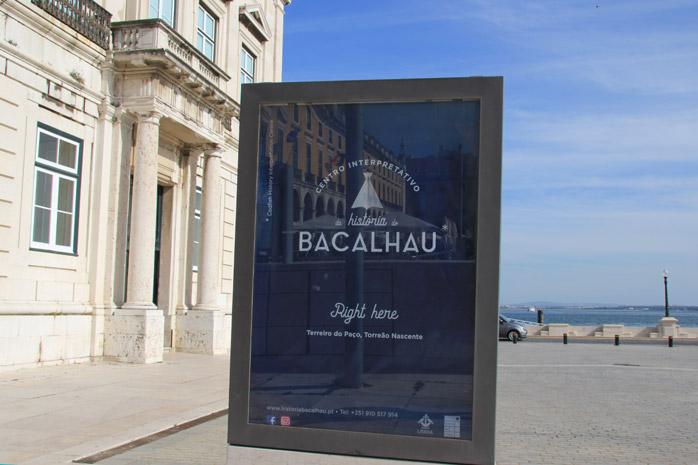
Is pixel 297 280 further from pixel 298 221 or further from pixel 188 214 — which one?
pixel 188 214

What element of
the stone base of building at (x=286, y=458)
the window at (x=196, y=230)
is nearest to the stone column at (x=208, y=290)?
the window at (x=196, y=230)

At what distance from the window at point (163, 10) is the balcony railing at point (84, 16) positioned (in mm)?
1851

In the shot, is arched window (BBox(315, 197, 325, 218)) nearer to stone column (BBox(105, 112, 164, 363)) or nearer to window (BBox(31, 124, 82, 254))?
window (BBox(31, 124, 82, 254))

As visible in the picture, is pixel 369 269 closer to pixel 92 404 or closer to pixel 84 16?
pixel 92 404

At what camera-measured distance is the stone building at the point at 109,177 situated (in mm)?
13414

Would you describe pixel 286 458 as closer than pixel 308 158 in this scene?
Yes

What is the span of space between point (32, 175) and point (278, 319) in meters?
10.4

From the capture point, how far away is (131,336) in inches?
620

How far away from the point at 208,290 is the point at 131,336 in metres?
4.50

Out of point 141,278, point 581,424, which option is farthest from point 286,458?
point 141,278

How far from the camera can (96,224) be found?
15898 millimetres

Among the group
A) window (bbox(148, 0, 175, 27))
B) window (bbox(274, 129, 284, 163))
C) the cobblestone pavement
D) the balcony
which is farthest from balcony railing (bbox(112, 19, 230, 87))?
window (bbox(274, 129, 284, 163))

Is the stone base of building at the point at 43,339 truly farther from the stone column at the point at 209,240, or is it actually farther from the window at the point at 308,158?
the window at the point at 308,158

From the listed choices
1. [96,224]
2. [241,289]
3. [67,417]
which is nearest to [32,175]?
[96,224]
